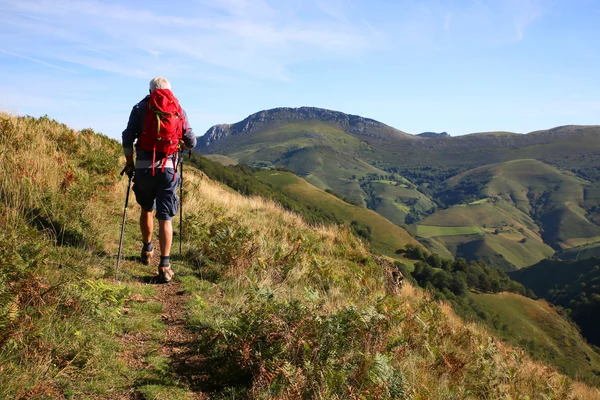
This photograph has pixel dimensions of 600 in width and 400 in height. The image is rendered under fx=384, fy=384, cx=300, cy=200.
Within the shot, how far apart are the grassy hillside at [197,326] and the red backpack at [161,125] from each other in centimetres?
165

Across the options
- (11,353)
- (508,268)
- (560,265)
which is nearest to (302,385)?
(11,353)

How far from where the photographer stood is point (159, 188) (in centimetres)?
535

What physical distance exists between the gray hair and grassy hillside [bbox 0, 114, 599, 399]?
2.27m

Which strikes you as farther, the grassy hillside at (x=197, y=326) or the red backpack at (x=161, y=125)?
the red backpack at (x=161, y=125)

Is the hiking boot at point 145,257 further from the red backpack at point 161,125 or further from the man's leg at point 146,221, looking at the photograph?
the red backpack at point 161,125

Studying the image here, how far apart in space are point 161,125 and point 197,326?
2583 mm

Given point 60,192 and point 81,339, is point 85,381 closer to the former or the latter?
point 81,339

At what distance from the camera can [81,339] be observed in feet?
10.3

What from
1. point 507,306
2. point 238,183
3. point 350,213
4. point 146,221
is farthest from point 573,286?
point 146,221

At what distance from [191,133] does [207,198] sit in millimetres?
5918

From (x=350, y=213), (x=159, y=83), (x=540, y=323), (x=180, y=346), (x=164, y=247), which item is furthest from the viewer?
(x=350, y=213)

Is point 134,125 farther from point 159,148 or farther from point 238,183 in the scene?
point 238,183

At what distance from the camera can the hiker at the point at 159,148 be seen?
5.01 metres

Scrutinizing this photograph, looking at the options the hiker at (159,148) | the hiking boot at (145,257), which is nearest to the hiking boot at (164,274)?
the hiker at (159,148)
